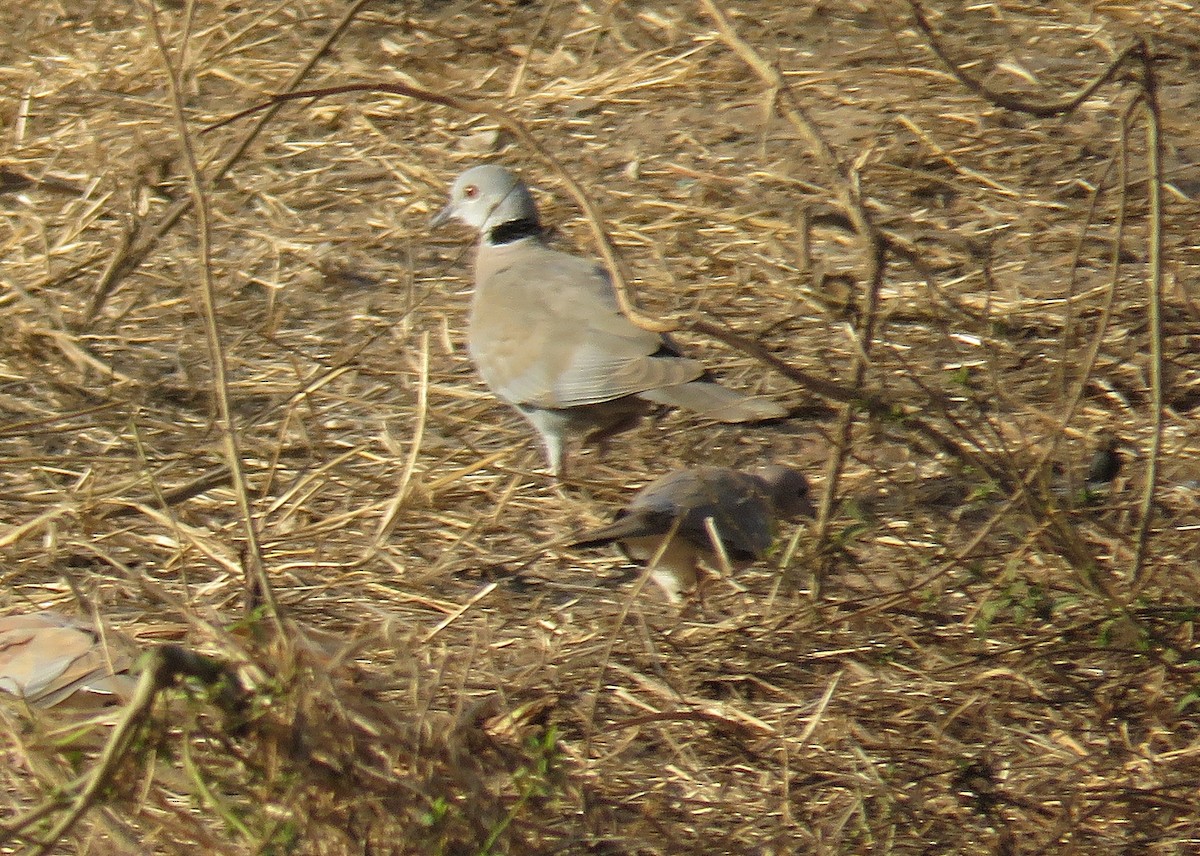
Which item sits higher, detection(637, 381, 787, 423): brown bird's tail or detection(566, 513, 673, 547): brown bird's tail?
detection(637, 381, 787, 423): brown bird's tail

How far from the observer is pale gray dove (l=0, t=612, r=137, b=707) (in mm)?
3195

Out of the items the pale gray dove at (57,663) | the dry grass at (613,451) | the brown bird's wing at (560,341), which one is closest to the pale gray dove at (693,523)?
the dry grass at (613,451)

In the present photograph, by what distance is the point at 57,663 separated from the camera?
3.25 metres

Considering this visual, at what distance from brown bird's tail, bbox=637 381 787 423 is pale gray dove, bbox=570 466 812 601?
143 millimetres

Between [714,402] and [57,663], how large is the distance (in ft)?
5.35

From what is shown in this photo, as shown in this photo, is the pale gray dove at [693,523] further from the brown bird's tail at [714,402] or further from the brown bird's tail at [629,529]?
the brown bird's tail at [714,402]

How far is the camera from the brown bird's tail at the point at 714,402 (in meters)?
3.94

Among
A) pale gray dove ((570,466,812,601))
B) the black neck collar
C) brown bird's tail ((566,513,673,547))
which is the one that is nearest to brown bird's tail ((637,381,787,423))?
pale gray dove ((570,466,812,601))

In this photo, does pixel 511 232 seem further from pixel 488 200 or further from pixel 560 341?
pixel 560 341

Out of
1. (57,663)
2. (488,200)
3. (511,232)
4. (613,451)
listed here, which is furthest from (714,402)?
(57,663)

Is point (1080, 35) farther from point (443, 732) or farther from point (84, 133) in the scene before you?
point (443, 732)

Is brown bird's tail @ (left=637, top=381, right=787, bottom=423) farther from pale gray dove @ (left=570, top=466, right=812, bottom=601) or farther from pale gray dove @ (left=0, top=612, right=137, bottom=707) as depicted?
pale gray dove @ (left=0, top=612, right=137, bottom=707)

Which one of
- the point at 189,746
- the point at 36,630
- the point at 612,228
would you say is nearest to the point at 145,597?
the point at 36,630

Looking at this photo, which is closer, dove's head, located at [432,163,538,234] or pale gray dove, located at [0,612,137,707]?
pale gray dove, located at [0,612,137,707]
